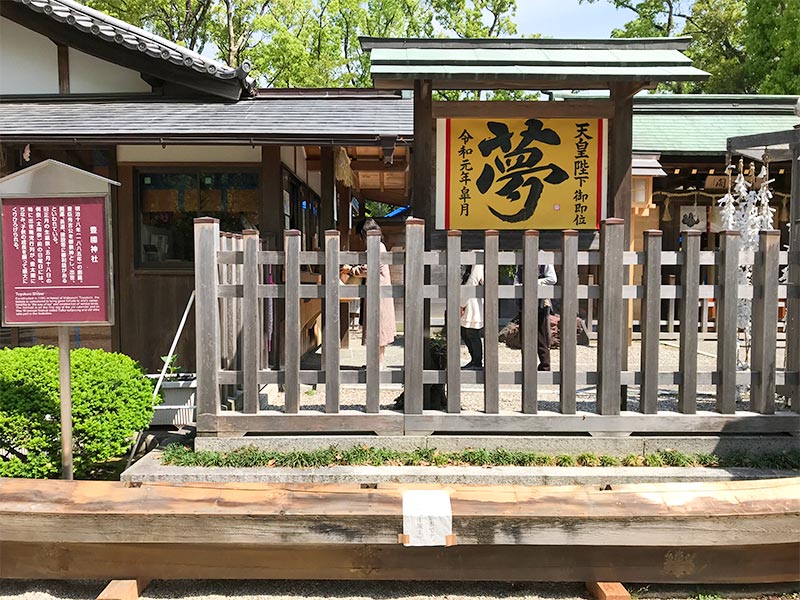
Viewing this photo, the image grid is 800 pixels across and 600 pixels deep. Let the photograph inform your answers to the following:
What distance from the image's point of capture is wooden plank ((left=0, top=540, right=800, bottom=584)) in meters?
3.61

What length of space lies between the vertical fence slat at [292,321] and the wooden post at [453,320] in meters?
1.25

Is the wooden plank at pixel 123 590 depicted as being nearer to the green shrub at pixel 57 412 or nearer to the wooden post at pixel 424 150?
the green shrub at pixel 57 412

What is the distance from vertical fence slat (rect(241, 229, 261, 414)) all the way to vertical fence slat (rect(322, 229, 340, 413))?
0.58 m

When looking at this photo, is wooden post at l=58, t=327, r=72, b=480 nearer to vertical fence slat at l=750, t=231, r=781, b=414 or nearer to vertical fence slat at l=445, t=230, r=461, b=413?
vertical fence slat at l=445, t=230, r=461, b=413

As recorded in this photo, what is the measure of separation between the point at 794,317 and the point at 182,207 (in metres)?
7.61

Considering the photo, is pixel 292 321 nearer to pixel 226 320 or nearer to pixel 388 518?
pixel 226 320

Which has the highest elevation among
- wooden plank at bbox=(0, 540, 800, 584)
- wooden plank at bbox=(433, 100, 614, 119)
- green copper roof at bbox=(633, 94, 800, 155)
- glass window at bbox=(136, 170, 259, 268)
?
green copper roof at bbox=(633, 94, 800, 155)

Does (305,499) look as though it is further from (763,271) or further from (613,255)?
(763,271)

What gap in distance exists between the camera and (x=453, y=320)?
16.3 ft

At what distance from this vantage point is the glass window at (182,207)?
8609 mm

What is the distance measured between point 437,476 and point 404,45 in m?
3.96

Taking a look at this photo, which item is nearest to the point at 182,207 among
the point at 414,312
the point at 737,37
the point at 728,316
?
the point at 414,312

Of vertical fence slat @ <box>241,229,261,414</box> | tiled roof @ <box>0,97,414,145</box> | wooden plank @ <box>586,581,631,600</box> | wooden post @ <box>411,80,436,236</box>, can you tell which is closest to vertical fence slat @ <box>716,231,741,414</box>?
wooden plank @ <box>586,581,631,600</box>

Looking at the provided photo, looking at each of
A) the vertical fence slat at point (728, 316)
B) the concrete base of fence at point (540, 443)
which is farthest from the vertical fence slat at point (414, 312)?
the vertical fence slat at point (728, 316)
